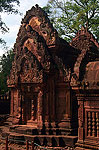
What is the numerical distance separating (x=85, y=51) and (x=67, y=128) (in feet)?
12.0

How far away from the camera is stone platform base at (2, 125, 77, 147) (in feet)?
28.5

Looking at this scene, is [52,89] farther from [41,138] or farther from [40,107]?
[41,138]

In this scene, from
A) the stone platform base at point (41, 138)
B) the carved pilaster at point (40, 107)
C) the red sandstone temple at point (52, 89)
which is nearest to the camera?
the red sandstone temple at point (52, 89)

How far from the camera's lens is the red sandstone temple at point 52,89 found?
25.1ft

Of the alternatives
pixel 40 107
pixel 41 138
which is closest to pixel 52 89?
pixel 40 107

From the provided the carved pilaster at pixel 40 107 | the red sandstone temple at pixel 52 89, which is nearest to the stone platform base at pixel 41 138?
the red sandstone temple at pixel 52 89

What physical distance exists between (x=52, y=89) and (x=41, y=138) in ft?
7.86

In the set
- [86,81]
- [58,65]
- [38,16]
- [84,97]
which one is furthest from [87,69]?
[38,16]

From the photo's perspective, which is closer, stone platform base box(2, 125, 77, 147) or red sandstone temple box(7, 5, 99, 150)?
red sandstone temple box(7, 5, 99, 150)

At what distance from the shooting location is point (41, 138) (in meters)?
9.04

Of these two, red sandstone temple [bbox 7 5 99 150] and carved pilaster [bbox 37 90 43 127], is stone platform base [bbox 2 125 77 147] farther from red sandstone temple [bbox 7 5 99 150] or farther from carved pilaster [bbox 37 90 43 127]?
carved pilaster [bbox 37 90 43 127]

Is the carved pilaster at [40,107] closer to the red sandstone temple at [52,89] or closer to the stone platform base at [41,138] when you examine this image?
the red sandstone temple at [52,89]

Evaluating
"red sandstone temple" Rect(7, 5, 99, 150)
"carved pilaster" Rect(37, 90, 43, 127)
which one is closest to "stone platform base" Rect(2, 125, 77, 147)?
"red sandstone temple" Rect(7, 5, 99, 150)

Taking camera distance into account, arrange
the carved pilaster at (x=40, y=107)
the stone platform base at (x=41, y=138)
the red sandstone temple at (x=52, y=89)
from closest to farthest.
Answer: the red sandstone temple at (x=52, y=89), the stone platform base at (x=41, y=138), the carved pilaster at (x=40, y=107)
